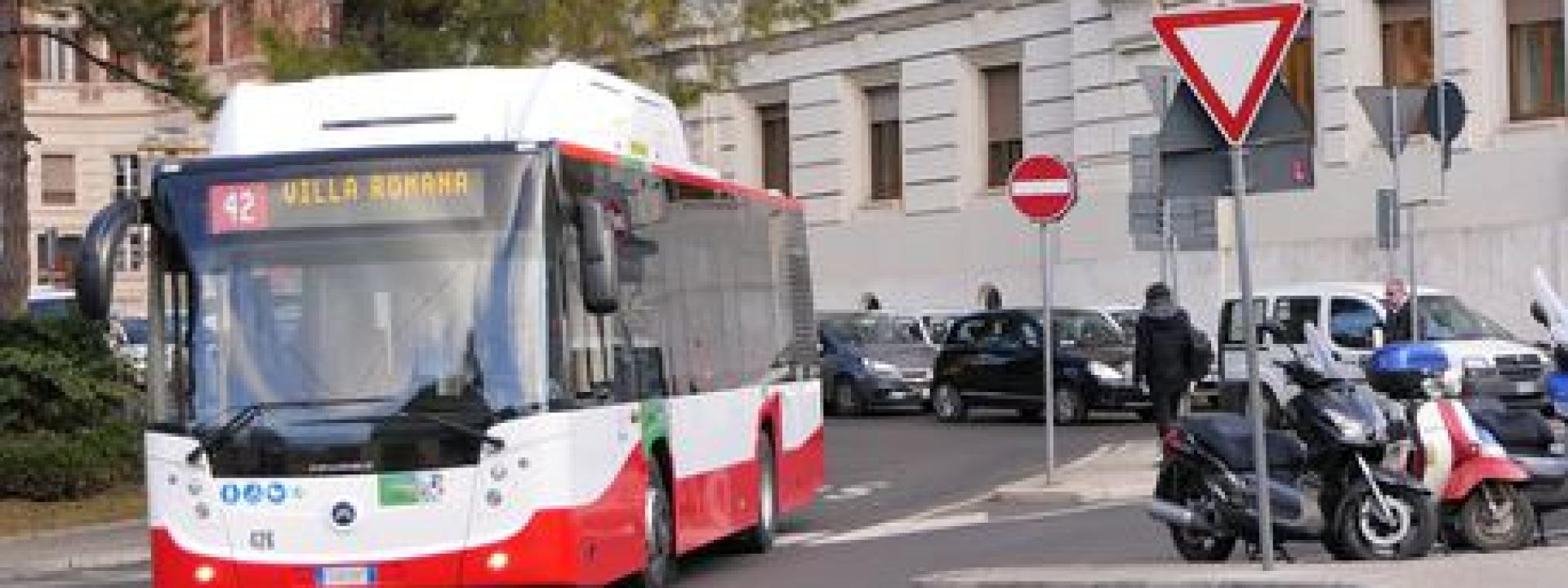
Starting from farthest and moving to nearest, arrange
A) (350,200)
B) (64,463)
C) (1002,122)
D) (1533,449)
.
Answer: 1. (1002,122)
2. (64,463)
3. (1533,449)
4. (350,200)

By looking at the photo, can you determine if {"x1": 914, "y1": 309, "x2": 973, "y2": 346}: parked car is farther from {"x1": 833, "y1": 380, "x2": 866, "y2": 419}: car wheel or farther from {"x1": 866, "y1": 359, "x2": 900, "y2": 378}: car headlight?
{"x1": 833, "y1": 380, "x2": 866, "y2": 419}: car wheel

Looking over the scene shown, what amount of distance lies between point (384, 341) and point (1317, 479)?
519cm

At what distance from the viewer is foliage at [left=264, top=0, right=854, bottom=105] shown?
27.2 metres

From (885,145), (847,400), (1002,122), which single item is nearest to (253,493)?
(847,400)

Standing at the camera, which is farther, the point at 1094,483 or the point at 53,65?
the point at 53,65

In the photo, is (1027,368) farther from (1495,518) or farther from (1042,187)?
(1495,518)

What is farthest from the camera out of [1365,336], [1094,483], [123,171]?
[123,171]

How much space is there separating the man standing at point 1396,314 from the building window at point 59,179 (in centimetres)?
5552

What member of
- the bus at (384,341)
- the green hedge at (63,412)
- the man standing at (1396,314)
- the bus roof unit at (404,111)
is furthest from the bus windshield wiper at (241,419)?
the man standing at (1396,314)

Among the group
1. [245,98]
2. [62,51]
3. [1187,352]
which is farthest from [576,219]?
[62,51]

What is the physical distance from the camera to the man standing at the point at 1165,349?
76.2 feet

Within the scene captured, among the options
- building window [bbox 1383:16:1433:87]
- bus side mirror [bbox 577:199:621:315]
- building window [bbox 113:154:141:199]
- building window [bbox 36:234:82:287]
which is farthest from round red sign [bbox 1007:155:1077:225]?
building window [bbox 113:154:141:199]

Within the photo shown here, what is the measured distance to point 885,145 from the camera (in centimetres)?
4847

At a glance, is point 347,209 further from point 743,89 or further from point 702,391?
point 743,89
